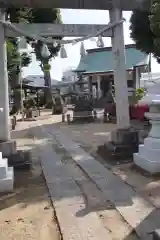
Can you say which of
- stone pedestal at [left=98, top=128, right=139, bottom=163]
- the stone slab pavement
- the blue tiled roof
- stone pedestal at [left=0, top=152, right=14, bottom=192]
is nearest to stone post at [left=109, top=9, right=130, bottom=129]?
stone pedestal at [left=98, top=128, right=139, bottom=163]

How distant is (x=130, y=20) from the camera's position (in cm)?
1009

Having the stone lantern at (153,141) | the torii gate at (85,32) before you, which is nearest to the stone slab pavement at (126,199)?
the stone lantern at (153,141)

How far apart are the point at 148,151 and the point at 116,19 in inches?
127

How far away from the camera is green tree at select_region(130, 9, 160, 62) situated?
977 cm

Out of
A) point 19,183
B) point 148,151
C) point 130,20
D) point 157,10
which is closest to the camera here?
point 19,183

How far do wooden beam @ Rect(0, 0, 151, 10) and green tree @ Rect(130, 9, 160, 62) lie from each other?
74.7 inches

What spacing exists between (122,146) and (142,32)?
4.17 metres

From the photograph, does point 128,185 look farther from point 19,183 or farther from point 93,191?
point 19,183

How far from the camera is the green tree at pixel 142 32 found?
32.0 ft

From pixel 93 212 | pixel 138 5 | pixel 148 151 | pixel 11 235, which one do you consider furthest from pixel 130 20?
pixel 11 235

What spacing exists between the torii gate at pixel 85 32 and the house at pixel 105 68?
1978cm

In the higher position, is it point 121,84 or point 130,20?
point 130,20

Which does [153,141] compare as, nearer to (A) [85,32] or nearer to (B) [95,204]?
(B) [95,204]

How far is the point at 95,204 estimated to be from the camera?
4434 mm
